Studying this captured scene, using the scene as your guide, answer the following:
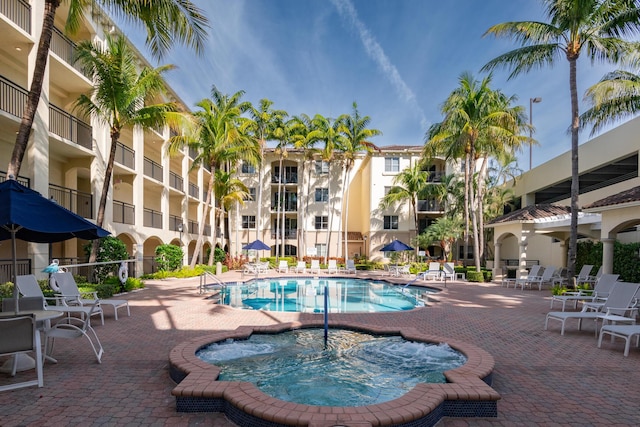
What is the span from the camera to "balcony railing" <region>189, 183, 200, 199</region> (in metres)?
27.7

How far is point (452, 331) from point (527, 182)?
83.4 feet

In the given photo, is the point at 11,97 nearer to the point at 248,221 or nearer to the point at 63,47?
the point at 63,47

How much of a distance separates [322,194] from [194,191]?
12.4 m

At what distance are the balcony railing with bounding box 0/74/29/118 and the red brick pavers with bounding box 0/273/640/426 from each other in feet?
26.8

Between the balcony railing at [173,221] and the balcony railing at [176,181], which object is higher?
the balcony railing at [176,181]

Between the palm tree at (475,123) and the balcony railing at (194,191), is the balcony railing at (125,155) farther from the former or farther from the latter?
the palm tree at (475,123)

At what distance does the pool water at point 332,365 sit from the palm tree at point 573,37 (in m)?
10.3

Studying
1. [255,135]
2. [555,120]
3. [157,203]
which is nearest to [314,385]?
[157,203]

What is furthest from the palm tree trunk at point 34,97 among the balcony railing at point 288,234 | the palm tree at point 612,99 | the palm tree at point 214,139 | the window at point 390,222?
the window at point 390,222

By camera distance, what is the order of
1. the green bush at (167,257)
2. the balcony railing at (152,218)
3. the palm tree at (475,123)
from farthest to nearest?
1. the balcony railing at (152,218)
2. the green bush at (167,257)
3. the palm tree at (475,123)

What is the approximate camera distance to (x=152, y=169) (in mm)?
21344

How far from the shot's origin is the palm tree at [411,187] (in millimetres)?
29734

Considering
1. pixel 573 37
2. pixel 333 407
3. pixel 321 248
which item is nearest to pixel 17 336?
pixel 333 407

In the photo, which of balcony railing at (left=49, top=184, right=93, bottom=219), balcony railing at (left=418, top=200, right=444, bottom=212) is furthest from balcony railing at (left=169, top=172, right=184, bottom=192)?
balcony railing at (left=418, top=200, right=444, bottom=212)
